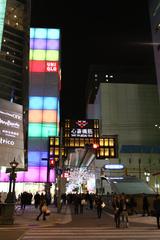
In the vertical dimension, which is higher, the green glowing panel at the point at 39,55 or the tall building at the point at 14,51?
the green glowing panel at the point at 39,55

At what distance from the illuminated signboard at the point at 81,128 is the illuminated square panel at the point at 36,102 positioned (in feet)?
54.2

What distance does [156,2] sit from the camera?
3339 inches

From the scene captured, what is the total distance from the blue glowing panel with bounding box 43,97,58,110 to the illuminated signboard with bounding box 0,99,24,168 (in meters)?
34.4

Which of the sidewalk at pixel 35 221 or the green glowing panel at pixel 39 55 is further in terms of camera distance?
the green glowing panel at pixel 39 55

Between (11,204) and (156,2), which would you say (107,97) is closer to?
(156,2)

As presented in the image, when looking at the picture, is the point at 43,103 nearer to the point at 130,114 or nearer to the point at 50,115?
the point at 50,115

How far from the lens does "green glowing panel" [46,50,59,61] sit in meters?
69.7

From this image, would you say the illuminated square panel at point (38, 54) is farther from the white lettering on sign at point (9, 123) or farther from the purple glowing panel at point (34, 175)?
the white lettering on sign at point (9, 123)

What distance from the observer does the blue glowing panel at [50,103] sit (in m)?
66.5

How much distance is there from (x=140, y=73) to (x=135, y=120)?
38.7 meters

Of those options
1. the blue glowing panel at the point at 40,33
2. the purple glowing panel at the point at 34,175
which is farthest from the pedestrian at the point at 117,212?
the blue glowing panel at the point at 40,33

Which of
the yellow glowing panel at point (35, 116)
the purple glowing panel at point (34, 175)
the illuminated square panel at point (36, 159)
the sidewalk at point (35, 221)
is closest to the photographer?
the sidewalk at point (35, 221)

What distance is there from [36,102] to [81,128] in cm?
1852

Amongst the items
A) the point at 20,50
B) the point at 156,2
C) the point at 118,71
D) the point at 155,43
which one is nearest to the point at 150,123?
the point at 155,43
